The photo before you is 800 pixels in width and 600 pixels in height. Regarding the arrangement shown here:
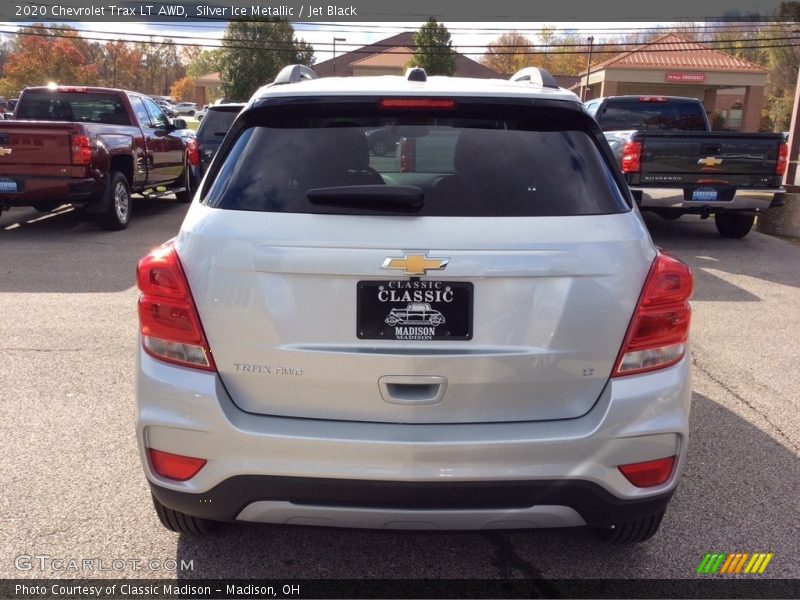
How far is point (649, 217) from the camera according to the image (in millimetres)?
13664

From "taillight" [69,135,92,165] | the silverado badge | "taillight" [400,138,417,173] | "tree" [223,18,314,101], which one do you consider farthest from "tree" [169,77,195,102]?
"taillight" [400,138,417,173]

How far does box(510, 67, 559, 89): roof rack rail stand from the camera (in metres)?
3.16

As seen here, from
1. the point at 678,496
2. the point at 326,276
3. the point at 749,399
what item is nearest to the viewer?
the point at 326,276

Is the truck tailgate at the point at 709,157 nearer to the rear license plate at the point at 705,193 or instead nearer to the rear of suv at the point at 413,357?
the rear license plate at the point at 705,193

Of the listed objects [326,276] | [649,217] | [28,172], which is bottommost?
[649,217]

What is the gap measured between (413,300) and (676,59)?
47.9m

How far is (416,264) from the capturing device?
2283mm

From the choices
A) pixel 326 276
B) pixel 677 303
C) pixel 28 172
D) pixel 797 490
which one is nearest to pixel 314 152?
pixel 326 276

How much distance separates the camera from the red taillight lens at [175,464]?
2424mm

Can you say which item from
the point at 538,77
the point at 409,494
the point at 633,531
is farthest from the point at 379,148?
the point at 633,531

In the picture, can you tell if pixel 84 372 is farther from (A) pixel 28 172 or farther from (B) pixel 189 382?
(A) pixel 28 172

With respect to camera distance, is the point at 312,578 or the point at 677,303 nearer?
the point at 677,303

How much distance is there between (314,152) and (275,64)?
52.3m

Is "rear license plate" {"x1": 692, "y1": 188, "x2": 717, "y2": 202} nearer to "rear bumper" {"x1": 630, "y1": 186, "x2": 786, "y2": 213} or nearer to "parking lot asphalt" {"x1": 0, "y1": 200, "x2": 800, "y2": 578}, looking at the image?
"rear bumper" {"x1": 630, "y1": 186, "x2": 786, "y2": 213}
